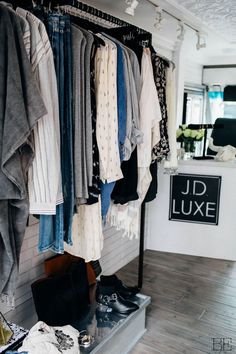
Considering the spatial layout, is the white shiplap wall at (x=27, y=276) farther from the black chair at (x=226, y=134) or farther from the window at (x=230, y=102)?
the window at (x=230, y=102)

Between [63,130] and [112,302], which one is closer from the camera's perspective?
[63,130]

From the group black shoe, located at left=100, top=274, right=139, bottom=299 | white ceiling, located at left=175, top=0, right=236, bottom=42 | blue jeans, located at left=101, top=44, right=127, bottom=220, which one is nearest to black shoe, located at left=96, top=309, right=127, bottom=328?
black shoe, located at left=100, top=274, right=139, bottom=299

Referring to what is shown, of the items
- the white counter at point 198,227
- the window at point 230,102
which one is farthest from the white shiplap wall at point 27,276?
the window at point 230,102

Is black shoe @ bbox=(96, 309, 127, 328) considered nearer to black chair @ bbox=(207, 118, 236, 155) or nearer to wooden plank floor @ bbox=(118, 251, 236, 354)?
wooden plank floor @ bbox=(118, 251, 236, 354)

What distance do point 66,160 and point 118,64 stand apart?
23.1 inches

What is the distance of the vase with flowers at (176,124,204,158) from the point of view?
370 cm

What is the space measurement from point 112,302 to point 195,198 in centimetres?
163

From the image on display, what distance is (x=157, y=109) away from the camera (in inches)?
76.9

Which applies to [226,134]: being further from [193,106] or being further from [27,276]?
[27,276]

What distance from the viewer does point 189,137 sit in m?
3.73

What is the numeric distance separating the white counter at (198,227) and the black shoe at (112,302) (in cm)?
152

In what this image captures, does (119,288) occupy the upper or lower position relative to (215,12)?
lower

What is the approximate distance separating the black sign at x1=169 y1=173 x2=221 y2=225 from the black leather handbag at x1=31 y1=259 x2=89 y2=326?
5.36ft

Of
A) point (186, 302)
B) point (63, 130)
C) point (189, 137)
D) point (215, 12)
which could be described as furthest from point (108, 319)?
point (215, 12)
